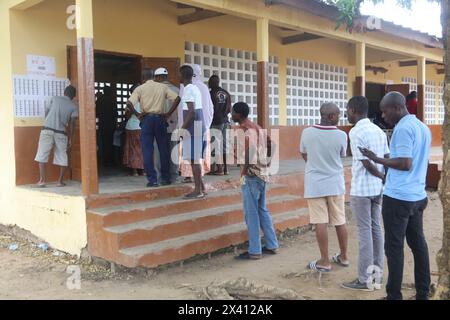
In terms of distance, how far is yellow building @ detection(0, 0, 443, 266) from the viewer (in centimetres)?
504

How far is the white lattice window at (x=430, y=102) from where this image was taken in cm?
1548

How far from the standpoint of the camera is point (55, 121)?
5.95 meters

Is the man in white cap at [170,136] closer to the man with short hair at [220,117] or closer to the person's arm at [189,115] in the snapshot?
the person's arm at [189,115]

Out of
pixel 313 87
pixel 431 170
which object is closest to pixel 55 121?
pixel 313 87

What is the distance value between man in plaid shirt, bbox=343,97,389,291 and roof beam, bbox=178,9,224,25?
3987mm

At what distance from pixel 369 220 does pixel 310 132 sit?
39.4 inches

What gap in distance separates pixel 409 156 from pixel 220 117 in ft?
12.6

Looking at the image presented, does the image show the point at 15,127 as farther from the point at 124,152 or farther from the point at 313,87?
the point at 313,87

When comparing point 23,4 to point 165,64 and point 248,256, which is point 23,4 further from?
point 248,256

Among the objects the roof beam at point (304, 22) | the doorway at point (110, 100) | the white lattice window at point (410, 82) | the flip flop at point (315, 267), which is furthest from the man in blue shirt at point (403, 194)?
the white lattice window at point (410, 82)

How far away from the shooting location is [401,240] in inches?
135

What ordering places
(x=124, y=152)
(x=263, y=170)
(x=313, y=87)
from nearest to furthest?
1. (x=263, y=170)
2. (x=124, y=152)
3. (x=313, y=87)

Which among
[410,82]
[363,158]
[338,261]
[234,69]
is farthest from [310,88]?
[363,158]

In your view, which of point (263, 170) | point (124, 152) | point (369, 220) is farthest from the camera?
point (124, 152)
